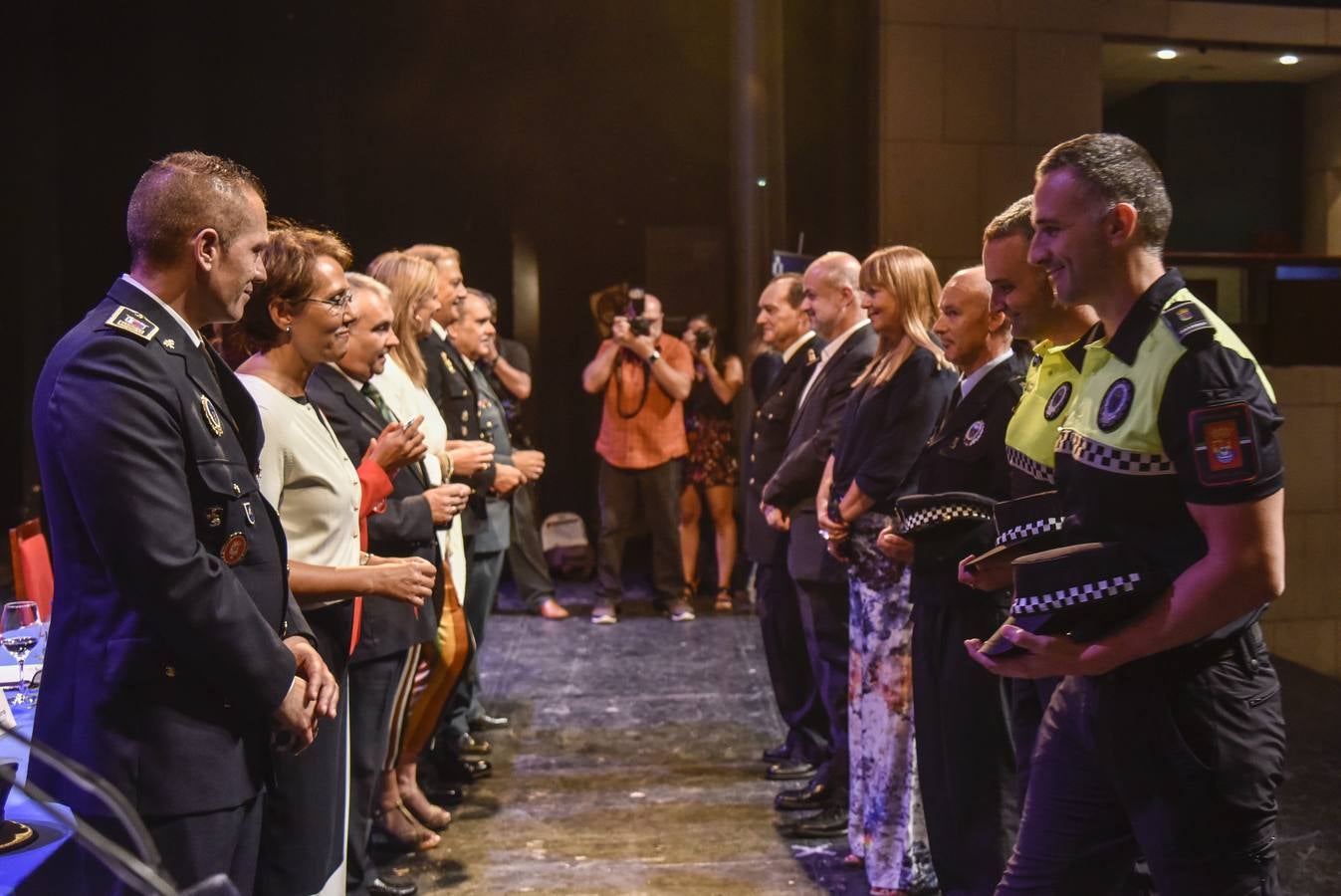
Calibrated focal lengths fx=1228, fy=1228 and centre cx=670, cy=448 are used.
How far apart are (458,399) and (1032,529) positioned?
240cm

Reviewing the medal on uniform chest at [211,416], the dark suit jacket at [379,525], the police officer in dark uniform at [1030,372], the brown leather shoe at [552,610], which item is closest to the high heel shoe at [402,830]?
the dark suit jacket at [379,525]

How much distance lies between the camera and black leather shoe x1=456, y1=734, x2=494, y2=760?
408cm

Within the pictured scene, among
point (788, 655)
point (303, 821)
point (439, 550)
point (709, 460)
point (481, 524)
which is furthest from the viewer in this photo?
point (709, 460)

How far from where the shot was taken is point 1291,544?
21.4ft

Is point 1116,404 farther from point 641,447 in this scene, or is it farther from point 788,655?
point 641,447

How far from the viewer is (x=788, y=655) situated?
408cm

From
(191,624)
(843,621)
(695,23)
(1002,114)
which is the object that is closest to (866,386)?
(843,621)

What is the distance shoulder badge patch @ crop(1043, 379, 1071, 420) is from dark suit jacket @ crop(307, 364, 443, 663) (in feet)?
4.95

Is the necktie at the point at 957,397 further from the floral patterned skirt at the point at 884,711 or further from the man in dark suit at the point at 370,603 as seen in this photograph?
the man in dark suit at the point at 370,603

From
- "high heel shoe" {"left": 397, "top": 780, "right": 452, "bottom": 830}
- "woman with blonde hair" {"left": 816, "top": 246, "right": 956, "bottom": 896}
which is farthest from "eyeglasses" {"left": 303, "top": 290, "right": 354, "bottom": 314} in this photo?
"high heel shoe" {"left": 397, "top": 780, "right": 452, "bottom": 830}

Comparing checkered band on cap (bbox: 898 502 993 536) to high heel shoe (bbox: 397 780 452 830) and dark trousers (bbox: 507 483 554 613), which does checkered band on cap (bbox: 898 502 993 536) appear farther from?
dark trousers (bbox: 507 483 554 613)

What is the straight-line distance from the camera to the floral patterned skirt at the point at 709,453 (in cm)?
655

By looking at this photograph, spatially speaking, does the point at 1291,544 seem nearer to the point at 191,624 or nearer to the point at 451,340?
the point at 451,340

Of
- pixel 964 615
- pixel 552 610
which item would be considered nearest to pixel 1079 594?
pixel 964 615
